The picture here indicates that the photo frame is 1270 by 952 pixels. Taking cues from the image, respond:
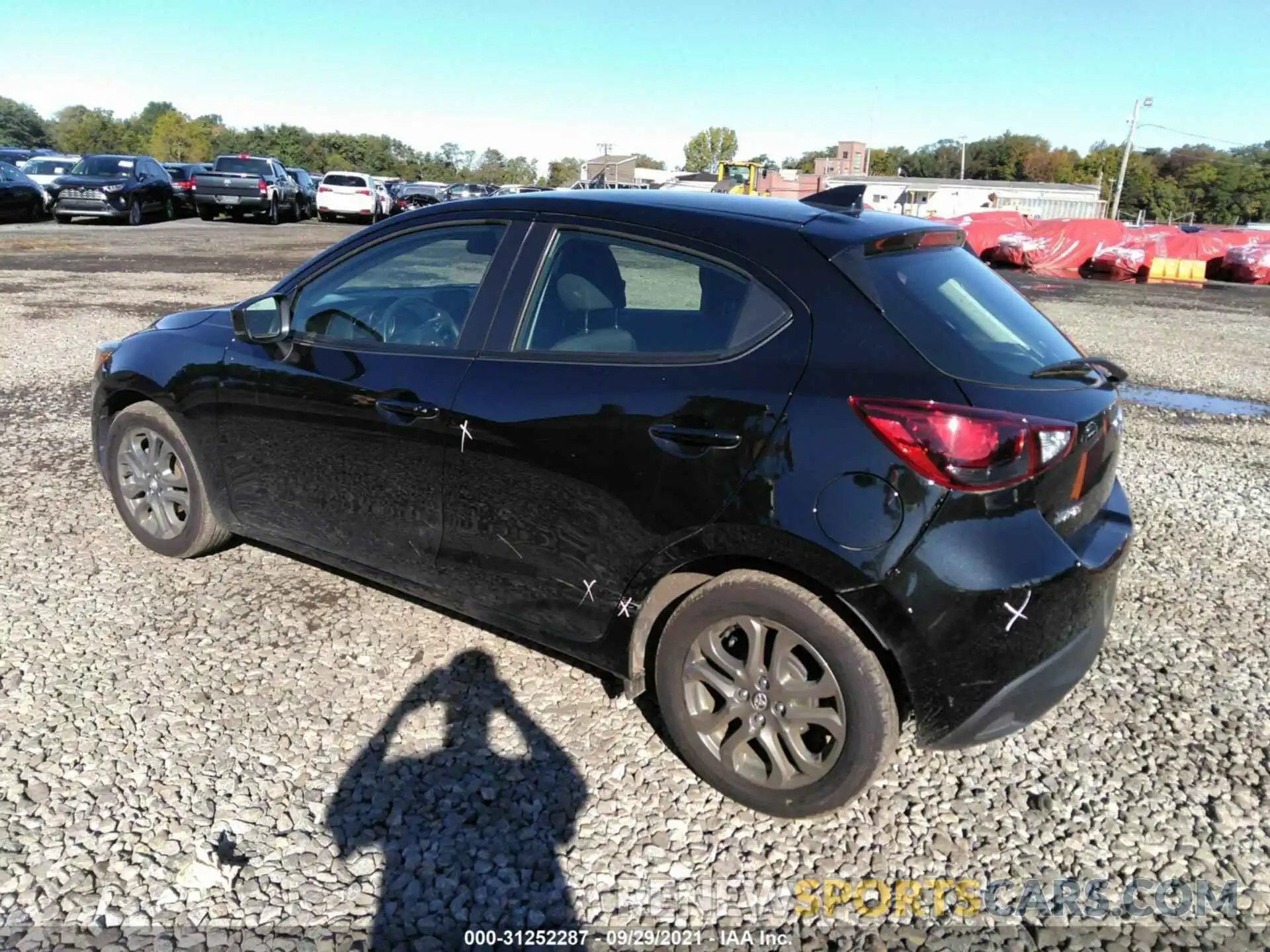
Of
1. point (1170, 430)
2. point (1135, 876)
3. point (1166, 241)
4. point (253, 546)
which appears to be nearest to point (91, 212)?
point (253, 546)

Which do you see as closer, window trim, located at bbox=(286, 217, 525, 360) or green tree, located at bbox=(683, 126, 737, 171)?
window trim, located at bbox=(286, 217, 525, 360)

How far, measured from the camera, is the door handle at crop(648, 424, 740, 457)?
254cm

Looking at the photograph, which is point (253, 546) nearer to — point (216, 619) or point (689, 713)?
point (216, 619)

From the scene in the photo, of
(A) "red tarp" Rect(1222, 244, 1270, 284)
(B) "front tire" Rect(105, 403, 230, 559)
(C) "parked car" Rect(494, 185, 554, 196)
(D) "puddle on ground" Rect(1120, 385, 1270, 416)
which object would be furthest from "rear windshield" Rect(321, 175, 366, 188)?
(B) "front tire" Rect(105, 403, 230, 559)

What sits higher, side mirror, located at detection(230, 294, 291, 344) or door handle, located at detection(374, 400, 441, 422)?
side mirror, located at detection(230, 294, 291, 344)

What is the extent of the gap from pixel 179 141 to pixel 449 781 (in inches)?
4322

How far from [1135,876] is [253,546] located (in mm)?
3902

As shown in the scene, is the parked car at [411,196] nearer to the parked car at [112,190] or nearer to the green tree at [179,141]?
the parked car at [112,190]

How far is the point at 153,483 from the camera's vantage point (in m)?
4.19

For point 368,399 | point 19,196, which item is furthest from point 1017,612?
point 19,196

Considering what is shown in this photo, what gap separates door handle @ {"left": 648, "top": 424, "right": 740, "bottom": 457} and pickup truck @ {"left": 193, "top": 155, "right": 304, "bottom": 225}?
95.5 feet

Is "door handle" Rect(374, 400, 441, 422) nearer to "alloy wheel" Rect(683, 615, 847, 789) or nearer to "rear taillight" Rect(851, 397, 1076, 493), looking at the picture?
"alloy wheel" Rect(683, 615, 847, 789)

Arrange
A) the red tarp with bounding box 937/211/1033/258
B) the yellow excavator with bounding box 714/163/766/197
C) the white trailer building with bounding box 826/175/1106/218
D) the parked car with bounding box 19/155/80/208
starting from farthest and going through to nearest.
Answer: the white trailer building with bounding box 826/175/1106/218 → the yellow excavator with bounding box 714/163/766/197 → the parked car with bounding box 19/155/80/208 → the red tarp with bounding box 937/211/1033/258

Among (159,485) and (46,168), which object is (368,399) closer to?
(159,485)
